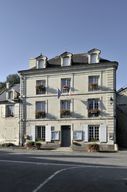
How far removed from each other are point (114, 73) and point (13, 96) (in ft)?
40.5

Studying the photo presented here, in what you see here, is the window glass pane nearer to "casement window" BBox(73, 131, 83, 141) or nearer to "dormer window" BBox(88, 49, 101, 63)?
"casement window" BBox(73, 131, 83, 141)

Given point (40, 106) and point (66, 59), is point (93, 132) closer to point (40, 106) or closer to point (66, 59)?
point (40, 106)

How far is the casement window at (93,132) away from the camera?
43281mm

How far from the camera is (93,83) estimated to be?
143 ft

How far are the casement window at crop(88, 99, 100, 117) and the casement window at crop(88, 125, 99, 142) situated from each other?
1233 millimetres

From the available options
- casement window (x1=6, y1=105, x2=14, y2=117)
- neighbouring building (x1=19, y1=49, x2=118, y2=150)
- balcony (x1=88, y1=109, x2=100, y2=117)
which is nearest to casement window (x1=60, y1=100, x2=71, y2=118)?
neighbouring building (x1=19, y1=49, x2=118, y2=150)

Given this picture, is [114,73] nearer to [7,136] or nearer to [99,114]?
[99,114]

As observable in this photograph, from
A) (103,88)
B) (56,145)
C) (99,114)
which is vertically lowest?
(56,145)

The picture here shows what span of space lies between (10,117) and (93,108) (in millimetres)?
10121

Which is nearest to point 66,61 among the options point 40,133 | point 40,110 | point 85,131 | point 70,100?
point 70,100

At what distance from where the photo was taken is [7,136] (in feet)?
157

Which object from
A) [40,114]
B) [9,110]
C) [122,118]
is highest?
[9,110]

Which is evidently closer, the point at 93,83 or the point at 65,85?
the point at 93,83

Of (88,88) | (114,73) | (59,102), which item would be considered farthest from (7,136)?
(114,73)
